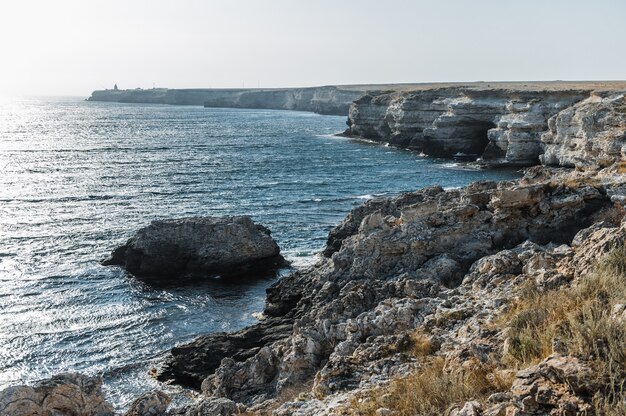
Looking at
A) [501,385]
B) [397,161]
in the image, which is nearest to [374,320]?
[501,385]

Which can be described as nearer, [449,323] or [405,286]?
[449,323]

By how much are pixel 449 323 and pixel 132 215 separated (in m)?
38.0

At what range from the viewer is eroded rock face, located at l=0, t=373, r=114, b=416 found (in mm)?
11531

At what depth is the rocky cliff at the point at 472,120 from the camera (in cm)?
6938

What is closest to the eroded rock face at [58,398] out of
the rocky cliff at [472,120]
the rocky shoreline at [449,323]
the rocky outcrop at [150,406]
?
the rocky shoreline at [449,323]

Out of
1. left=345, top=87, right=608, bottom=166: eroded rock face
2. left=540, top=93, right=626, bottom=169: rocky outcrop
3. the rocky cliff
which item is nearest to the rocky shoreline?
left=540, top=93, right=626, bottom=169: rocky outcrop

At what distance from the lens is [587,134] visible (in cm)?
5131

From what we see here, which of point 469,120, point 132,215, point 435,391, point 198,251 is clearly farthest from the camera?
point 469,120

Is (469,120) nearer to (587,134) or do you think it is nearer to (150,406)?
(587,134)

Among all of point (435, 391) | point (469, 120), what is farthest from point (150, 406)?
point (469, 120)

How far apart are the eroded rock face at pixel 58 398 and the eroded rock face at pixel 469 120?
213ft

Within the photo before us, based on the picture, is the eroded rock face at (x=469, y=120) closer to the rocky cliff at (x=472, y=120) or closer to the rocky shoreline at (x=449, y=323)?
the rocky cliff at (x=472, y=120)

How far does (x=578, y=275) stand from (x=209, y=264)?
2474cm

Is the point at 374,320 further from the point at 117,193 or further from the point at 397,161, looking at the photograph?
the point at 397,161
